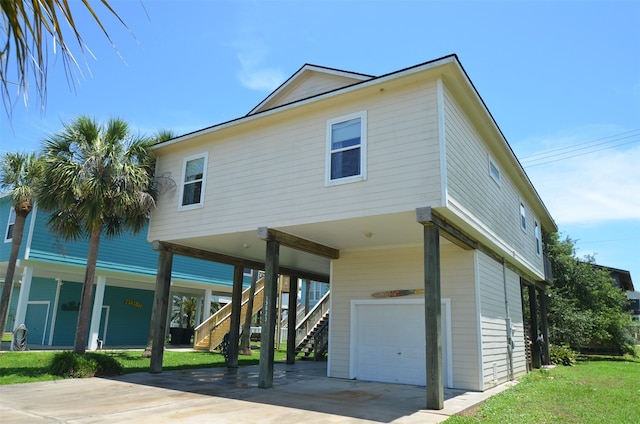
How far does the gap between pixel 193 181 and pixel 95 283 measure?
41.4ft

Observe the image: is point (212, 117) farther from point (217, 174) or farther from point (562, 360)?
point (562, 360)

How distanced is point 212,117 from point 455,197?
26.0 feet

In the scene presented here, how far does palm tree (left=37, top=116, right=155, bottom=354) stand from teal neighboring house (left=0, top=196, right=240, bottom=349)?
5.72 m

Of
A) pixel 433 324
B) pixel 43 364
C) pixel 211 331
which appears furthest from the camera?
pixel 211 331

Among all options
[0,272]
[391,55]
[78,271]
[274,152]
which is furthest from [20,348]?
[391,55]

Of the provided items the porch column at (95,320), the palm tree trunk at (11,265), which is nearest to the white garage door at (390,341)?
the palm tree trunk at (11,265)

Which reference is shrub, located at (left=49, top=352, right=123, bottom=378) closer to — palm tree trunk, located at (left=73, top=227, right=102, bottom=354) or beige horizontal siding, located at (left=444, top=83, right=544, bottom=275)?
palm tree trunk, located at (left=73, top=227, right=102, bottom=354)

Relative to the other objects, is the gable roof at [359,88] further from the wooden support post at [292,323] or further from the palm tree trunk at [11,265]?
the wooden support post at [292,323]

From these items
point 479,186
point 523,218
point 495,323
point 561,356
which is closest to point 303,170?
point 479,186

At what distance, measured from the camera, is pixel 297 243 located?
11.3 m

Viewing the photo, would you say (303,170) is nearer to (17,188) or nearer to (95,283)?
(17,188)

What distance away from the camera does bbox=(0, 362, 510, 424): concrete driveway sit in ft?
22.6

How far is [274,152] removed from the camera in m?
10.7

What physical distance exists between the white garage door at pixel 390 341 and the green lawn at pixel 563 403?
2135 millimetres
